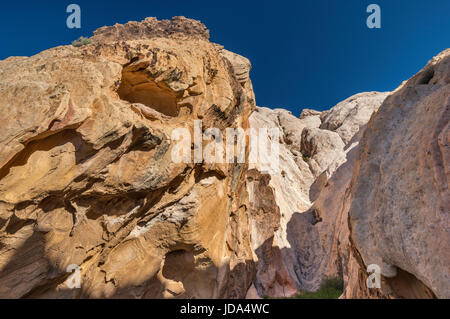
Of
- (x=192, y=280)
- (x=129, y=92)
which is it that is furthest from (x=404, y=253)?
(x=129, y=92)

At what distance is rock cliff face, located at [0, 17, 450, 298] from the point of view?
506 cm

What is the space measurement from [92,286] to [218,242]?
434 centimetres

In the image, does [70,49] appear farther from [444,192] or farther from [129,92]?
[444,192]

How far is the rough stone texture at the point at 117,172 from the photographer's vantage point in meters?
5.46

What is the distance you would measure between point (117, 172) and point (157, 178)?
1150 mm

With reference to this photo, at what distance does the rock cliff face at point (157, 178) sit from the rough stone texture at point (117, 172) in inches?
1.5

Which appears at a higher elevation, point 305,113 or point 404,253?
point 305,113

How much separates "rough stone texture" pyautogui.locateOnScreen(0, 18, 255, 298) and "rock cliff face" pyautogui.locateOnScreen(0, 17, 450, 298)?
0.04 m

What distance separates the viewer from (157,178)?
7297mm

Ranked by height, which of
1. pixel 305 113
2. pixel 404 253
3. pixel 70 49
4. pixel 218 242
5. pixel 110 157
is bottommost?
pixel 404 253

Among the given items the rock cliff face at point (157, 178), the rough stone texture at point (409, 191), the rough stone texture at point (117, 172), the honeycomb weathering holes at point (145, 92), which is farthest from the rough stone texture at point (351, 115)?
the honeycomb weathering holes at point (145, 92)

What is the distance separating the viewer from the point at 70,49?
7184mm
